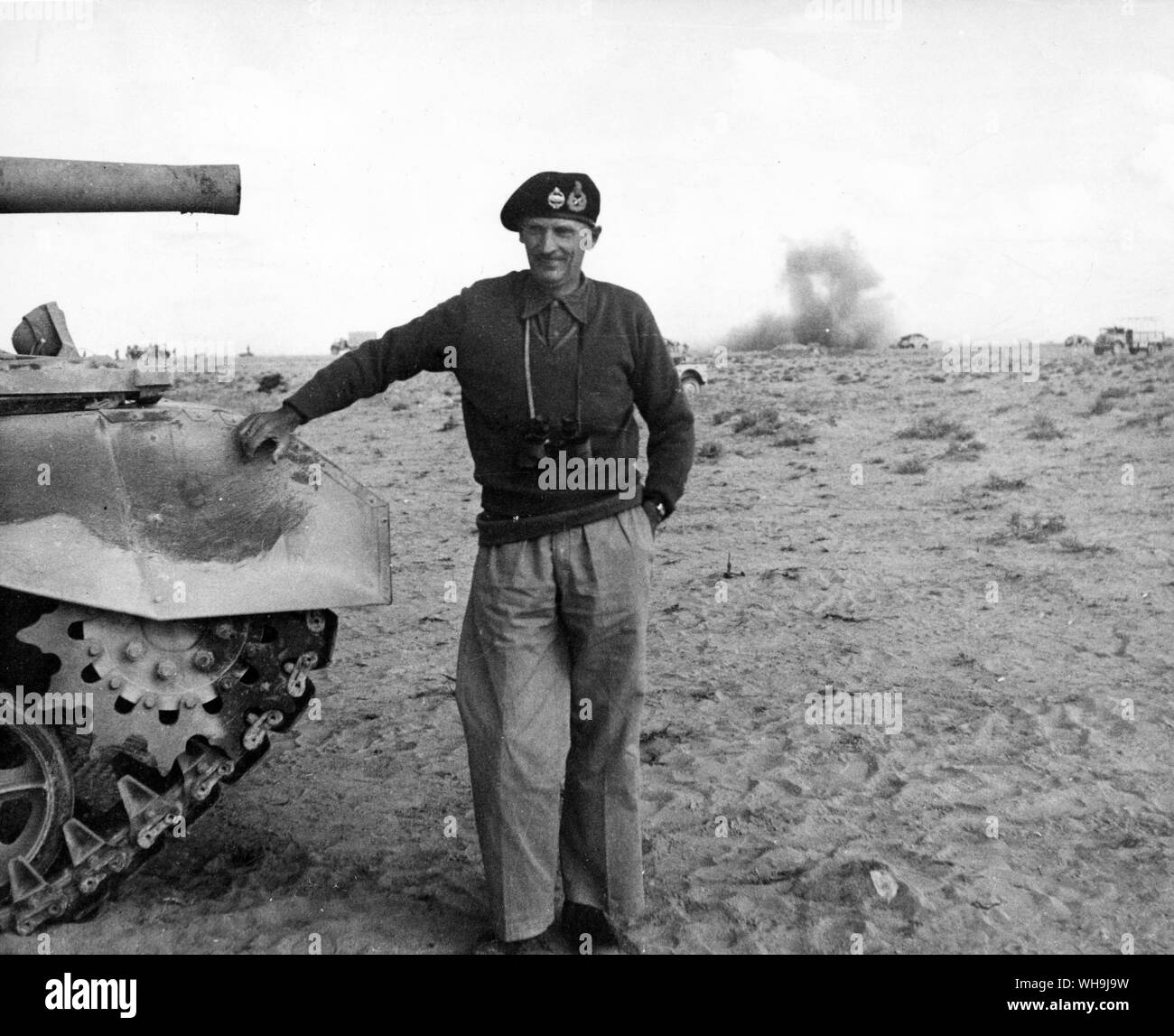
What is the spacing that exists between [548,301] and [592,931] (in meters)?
1.99

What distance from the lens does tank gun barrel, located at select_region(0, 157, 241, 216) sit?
187 inches

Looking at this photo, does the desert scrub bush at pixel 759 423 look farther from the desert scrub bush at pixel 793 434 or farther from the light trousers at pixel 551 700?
the light trousers at pixel 551 700

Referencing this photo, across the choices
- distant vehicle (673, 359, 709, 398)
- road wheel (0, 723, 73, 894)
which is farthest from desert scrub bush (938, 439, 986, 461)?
road wheel (0, 723, 73, 894)

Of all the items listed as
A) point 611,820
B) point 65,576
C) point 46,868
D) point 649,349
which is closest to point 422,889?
point 611,820

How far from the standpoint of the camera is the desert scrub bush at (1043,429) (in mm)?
14680

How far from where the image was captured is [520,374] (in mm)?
4047

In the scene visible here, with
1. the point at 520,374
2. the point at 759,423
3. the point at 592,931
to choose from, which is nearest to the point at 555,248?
the point at 520,374

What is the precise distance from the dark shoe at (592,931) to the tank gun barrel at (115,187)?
287 centimetres

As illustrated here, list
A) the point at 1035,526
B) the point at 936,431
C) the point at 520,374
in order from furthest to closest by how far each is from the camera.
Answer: the point at 936,431
the point at 1035,526
the point at 520,374

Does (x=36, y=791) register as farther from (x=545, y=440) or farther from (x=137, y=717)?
(x=545, y=440)

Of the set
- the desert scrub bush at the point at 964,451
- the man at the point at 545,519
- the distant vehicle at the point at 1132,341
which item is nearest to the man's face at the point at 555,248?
the man at the point at 545,519

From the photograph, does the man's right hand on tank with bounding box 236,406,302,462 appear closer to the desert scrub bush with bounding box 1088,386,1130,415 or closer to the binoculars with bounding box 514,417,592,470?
the binoculars with bounding box 514,417,592,470

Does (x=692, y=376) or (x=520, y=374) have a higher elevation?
(x=692, y=376)

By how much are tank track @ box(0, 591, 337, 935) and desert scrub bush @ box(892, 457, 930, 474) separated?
9.84 meters
